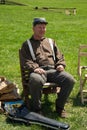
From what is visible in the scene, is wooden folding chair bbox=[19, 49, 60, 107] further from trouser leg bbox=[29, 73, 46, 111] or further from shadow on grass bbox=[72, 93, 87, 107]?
shadow on grass bbox=[72, 93, 87, 107]

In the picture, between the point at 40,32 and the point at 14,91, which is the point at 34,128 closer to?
the point at 14,91

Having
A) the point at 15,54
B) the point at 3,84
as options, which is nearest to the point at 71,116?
the point at 3,84

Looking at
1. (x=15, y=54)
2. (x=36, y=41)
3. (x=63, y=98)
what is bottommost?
(x=15, y=54)

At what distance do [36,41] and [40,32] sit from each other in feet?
0.78

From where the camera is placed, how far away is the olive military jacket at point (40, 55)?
7.46 meters

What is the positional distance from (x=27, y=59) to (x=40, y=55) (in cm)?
27

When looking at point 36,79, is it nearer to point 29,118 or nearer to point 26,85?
point 26,85

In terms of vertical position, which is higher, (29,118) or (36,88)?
(36,88)

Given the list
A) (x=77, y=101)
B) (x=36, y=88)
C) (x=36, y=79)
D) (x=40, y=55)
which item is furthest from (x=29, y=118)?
(x=77, y=101)

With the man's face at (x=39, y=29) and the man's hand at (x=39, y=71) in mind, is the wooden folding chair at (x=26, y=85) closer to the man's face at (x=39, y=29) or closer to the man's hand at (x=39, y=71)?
the man's hand at (x=39, y=71)

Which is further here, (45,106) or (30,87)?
(45,106)

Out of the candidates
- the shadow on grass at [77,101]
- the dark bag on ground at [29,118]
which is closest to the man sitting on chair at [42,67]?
the dark bag on ground at [29,118]

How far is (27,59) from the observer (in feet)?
24.5

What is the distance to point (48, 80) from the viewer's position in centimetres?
755
